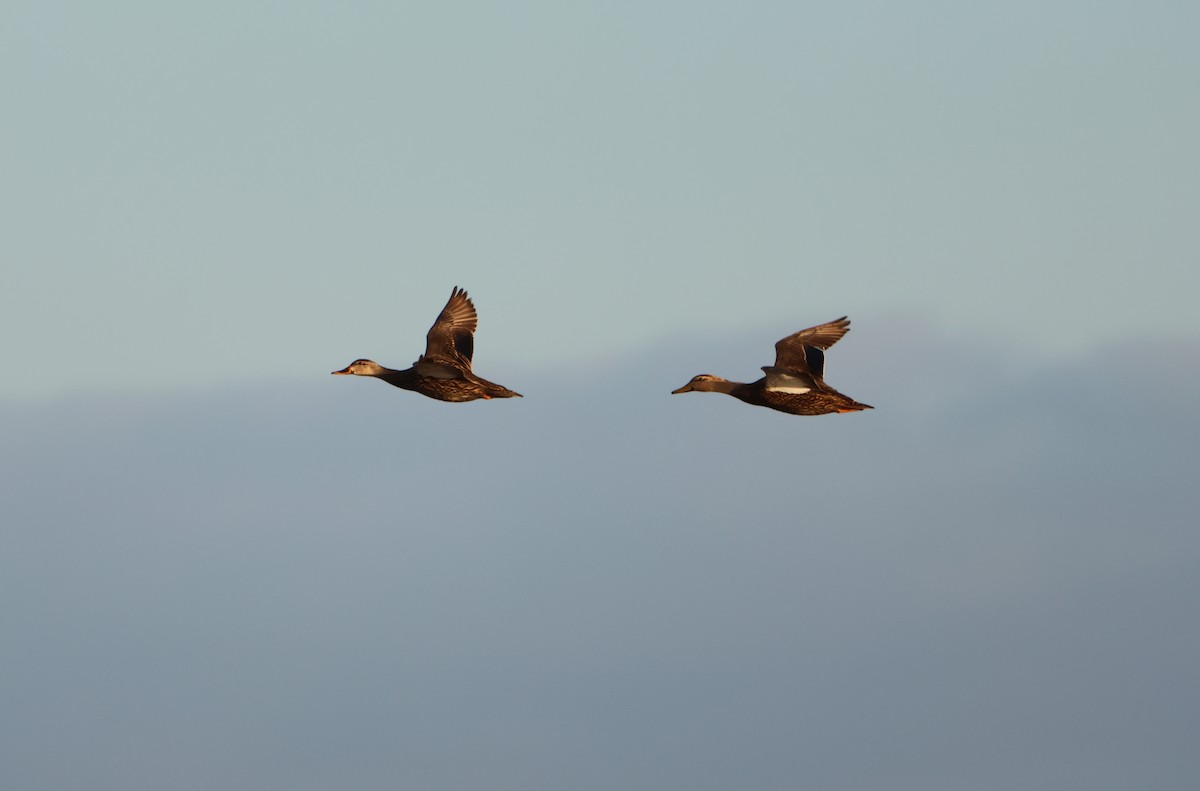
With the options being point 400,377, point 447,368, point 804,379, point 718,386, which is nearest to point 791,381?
point 804,379

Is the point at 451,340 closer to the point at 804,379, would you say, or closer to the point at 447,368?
the point at 447,368

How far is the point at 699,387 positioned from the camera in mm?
46156

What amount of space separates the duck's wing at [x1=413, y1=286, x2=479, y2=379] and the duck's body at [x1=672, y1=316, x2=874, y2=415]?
695 cm

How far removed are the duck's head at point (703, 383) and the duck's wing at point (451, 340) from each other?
5.07m

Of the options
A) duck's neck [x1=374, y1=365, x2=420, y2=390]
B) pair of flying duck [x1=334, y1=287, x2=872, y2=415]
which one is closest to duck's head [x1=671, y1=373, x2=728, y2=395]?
pair of flying duck [x1=334, y1=287, x2=872, y2=415]

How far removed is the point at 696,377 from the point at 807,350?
287 centimetres

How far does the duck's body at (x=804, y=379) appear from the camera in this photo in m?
44.6

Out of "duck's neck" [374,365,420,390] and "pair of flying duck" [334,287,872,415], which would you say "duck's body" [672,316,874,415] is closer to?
"pair of flying duck" [334,287,872,415]

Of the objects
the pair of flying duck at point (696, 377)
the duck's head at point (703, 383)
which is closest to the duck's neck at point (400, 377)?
the pair of flying duck at point (696, 377)

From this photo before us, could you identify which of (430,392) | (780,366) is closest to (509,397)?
(430,392)

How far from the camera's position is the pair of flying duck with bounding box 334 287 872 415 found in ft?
147

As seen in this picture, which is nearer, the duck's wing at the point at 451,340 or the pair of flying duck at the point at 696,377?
the pair of flying duck at the point at 696,377

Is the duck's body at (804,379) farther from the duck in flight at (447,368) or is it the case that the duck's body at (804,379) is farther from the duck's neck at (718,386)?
the duck in flight at (447,368)

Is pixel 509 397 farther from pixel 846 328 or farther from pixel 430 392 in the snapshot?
pixel 846 328
